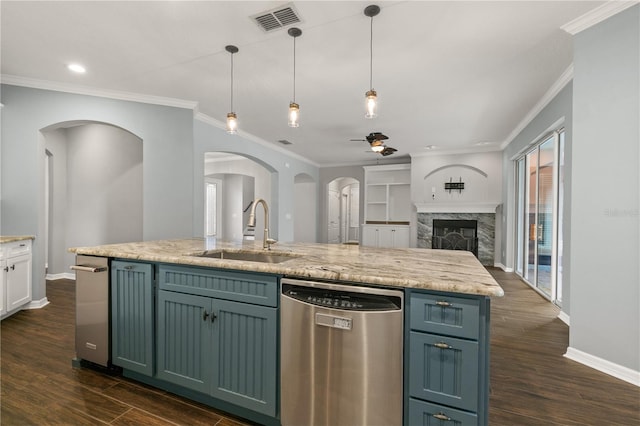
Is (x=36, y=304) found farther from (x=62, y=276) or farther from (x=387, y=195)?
(x=387, y=195)

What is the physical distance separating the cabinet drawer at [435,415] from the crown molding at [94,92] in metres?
4.30

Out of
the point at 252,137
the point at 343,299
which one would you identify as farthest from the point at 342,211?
the point at 343,299

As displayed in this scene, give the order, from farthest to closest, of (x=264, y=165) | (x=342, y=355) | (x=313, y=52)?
(x=264, y=165)
(x=313, y=52)
(x=342, y=355)

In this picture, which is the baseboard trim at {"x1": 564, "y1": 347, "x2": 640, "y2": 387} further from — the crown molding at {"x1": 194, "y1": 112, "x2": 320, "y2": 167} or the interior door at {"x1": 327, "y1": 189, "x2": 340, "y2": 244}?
the interior door at {"x1": 327, "y1": 189, "x2": 340, "y2": 244}

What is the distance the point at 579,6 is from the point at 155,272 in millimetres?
3639

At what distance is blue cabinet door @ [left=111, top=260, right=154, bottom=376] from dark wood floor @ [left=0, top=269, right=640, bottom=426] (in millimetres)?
200

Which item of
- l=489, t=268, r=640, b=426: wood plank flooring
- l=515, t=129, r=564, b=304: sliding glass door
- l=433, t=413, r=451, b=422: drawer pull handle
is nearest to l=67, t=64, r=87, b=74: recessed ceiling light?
l=433, t=413, r=451, b=422: drawer pull handle

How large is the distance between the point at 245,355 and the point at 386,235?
271 inches

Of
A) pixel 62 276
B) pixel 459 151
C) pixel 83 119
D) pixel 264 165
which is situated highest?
pixel 459 151

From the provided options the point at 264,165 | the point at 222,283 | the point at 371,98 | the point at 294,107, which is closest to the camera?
the point at 222,283

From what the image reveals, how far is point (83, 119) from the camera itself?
149 inches

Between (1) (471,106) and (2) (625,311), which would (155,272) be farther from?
(1) (471,106)

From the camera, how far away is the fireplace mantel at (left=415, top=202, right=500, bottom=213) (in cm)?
702

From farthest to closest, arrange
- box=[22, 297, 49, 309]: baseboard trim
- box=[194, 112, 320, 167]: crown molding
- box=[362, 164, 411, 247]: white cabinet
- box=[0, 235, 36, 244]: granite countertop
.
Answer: box=[362, 164, 411, 247]: white cabinet < box=[194, 112, 320, 167]: crown molding < box=[22, 297, 49, 309]: baseboard trim < box=[0, 235, 36, 244]: granite countertop
